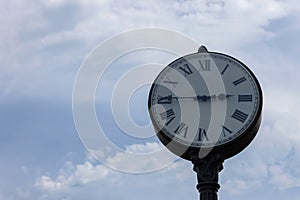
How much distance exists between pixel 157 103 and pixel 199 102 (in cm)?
61

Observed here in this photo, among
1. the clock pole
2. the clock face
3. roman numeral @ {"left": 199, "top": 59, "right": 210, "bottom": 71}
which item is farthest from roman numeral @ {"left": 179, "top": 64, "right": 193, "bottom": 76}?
the clock pole

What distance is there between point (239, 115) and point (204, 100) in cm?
60

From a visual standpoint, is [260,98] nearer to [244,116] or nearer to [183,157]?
[244,116]

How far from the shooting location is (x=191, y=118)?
12820 millimetres

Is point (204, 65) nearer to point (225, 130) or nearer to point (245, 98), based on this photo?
point (245, 98)

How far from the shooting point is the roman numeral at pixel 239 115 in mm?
12602

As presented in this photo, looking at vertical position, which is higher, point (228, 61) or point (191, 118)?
point (228, 61)

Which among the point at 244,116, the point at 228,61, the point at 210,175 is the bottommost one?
the point at 210,175

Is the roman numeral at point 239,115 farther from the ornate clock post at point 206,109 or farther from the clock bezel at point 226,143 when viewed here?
the clock bezel at point 226,143

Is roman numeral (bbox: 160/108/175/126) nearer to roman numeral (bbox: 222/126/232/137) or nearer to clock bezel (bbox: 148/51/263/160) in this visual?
clock bezel (bbox: 148/51/263/160)

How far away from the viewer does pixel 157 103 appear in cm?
1290

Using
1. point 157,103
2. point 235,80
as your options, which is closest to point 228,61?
point 235,80

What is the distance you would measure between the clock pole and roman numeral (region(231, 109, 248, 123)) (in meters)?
0.58

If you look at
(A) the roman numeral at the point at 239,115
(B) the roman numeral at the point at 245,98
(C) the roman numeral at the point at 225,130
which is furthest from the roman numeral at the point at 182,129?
(B) the roman numeral at the point at 245,98
